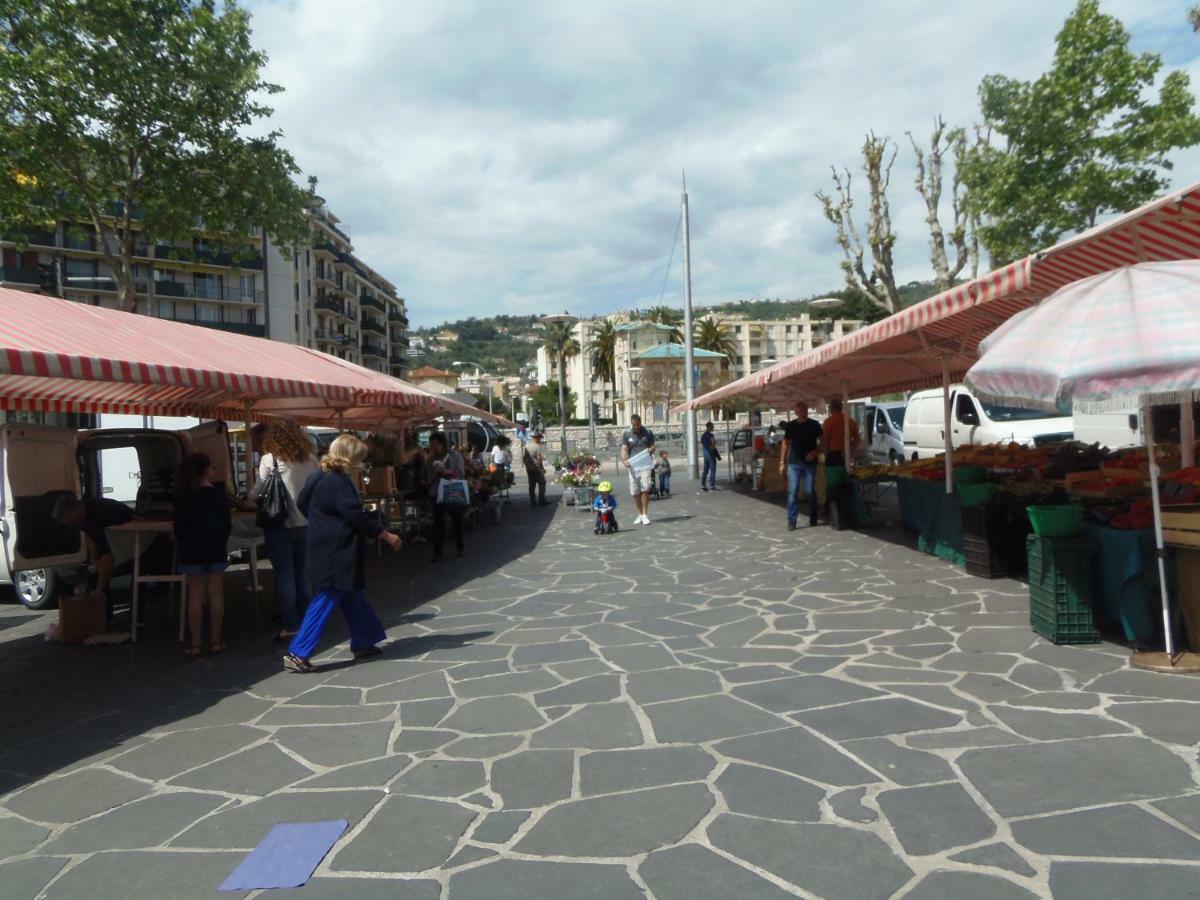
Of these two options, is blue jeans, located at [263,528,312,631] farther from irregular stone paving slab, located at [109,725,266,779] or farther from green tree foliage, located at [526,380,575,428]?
green tree foliage, located at [526,380,575,428]

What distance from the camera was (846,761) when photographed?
12.2 feet

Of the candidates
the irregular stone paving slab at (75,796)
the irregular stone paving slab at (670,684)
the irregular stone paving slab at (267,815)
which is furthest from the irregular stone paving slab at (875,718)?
the irregular stone paving slab at (75,796)

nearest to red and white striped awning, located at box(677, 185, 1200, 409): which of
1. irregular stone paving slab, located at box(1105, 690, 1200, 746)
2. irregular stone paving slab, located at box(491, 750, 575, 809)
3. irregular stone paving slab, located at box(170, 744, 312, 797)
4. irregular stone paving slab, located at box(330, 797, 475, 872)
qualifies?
irregular stone paving slab, located at box(1105, 690, 1200, 746)

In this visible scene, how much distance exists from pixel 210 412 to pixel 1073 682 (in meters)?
11.4

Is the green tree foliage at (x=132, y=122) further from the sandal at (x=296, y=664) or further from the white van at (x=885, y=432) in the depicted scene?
the white van at (x=885, y=432)

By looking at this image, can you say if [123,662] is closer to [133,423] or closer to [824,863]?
[824,863]

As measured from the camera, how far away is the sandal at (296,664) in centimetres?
570

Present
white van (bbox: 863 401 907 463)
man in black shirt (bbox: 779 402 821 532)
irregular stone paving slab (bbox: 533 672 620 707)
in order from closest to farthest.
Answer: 1. irregular stone paving slab (bbox: 533 672 620 707)
2. man in black shirt (bbox: 779 402 821 532)
3. white van (bbox: 863 401 907 463)

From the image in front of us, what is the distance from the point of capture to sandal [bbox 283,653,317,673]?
5.70 m

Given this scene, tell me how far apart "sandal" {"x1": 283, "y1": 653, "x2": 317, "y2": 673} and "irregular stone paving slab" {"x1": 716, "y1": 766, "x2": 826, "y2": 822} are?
3.32 m

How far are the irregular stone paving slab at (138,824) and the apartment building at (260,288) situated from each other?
129 feet

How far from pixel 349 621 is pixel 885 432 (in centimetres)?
1867

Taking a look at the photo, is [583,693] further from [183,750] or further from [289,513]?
[289,513]

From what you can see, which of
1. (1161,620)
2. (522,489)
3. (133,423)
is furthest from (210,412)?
(522,489)
